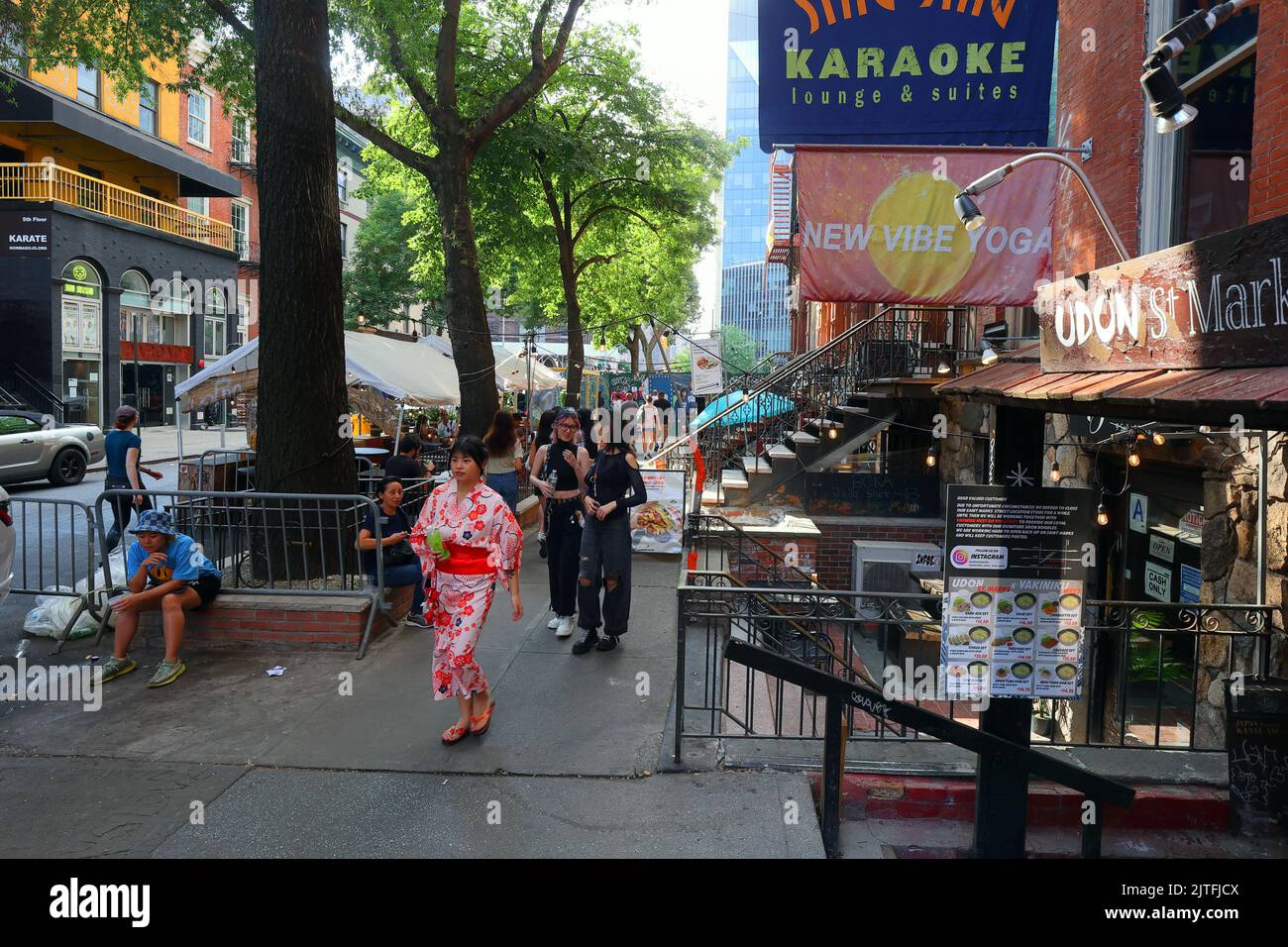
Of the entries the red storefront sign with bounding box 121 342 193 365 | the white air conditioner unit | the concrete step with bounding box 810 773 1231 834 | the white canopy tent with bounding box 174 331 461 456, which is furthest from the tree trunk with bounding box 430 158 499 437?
the red storefront sign with bounding box 121 342 193 365

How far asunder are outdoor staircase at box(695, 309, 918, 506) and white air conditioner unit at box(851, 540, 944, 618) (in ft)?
5.22

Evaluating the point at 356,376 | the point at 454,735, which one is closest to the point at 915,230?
the point at 454,735

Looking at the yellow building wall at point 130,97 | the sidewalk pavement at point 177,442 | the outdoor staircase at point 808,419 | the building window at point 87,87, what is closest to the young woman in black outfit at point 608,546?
the outdoor staircase at point 808,419

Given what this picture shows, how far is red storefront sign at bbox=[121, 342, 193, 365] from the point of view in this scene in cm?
3064

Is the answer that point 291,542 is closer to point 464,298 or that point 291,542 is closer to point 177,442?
point 464,298

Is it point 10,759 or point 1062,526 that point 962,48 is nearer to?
point 1062,526

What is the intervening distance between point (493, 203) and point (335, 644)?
600 inches

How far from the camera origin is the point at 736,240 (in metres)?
168

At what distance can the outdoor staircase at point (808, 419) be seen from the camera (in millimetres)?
13648

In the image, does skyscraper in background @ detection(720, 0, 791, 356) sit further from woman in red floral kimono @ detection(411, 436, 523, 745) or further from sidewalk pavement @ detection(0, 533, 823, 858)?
woman in red floral kimono @ detection(411, 436, 523, 745)

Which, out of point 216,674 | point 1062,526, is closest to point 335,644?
point 216,674

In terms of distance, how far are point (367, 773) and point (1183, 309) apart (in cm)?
476

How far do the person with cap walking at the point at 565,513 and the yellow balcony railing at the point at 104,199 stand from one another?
2576 cm

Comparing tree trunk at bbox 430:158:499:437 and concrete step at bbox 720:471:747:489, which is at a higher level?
tree trunk at bbox 430:158:499:437
